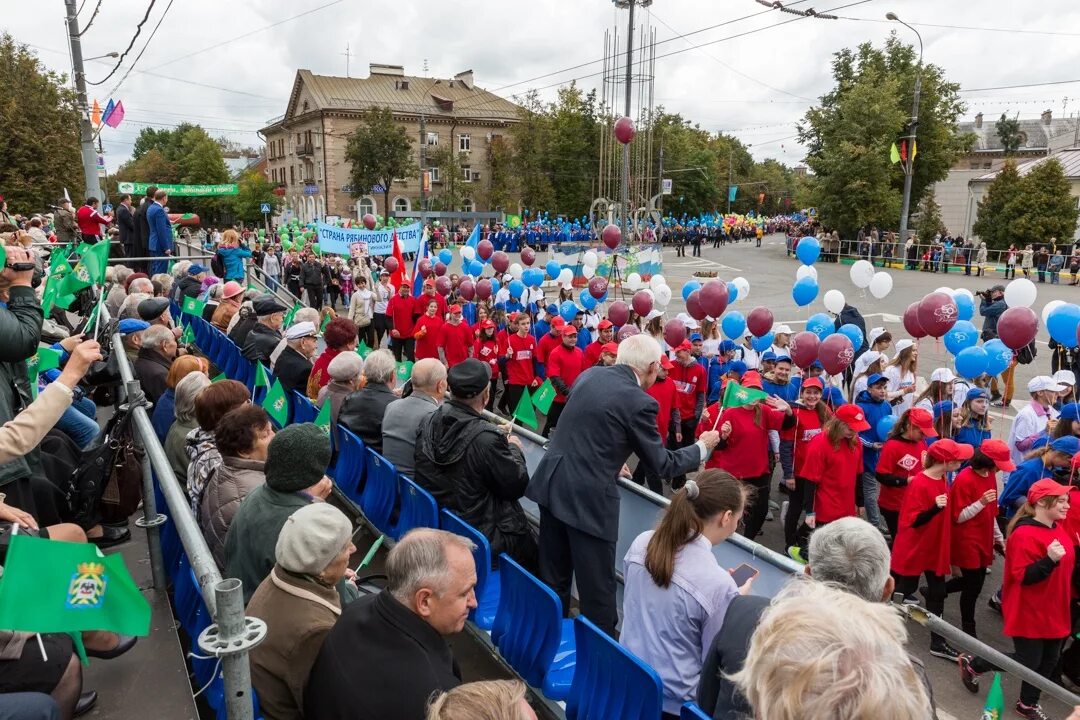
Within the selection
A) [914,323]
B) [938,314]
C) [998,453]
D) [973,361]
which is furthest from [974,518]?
[914,323]

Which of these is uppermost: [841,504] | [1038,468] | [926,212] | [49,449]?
[926,212]

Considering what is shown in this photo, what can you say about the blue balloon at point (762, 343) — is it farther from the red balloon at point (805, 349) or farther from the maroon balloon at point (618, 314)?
the maroon balloon at point (618, 314)

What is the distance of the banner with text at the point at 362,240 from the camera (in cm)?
1734

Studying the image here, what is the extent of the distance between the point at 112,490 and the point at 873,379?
243 inches

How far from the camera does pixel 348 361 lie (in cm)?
575

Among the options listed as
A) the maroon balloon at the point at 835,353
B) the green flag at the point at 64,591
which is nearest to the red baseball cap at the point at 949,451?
the maroon balloon at the point at 835,353

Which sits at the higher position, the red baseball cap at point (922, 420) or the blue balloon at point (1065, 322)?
the blue balloon at point (1065, 322)

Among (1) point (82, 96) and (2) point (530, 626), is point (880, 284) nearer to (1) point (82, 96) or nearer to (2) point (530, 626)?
(2) point (530, 626)

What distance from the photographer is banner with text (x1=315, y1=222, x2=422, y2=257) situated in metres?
17.3

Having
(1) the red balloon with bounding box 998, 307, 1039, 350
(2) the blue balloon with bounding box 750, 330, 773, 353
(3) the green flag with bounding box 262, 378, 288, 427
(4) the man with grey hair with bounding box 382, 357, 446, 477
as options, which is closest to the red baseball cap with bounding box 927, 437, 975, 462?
(1) the red balloon with bounding box 998, 307, 1039, 350

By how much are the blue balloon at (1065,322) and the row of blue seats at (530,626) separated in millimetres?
6045

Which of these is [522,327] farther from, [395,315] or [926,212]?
[926,212]

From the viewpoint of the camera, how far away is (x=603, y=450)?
3.75 meters

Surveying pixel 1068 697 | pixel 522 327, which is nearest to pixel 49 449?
pixel 1068 697
